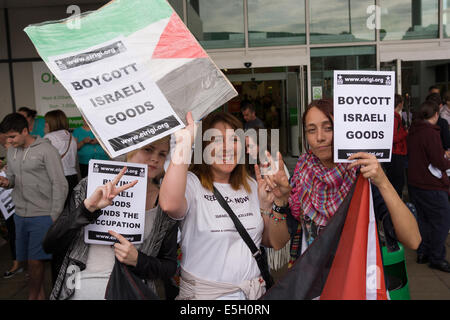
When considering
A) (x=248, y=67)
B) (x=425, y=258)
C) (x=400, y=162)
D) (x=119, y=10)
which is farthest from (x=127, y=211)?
(x=248, y=67)

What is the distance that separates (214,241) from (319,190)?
63 centimetres

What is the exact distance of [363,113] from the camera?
6.75 ft

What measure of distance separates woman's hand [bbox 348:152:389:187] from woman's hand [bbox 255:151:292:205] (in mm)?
381

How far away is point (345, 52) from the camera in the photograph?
866 centimetres

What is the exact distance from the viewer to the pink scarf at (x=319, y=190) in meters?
2.25

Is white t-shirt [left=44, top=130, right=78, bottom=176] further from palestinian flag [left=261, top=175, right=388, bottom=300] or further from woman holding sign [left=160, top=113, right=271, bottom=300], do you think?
palestinian flag [left=261, top=175, right=388, bottom=300]

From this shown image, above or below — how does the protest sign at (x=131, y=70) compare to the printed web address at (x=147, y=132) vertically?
above

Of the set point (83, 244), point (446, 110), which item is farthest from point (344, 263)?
point (446, 110)

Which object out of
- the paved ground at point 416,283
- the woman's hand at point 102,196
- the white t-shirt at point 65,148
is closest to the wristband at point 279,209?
the woman's hand at point 102,196

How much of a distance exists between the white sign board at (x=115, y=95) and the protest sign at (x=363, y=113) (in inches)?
30.5

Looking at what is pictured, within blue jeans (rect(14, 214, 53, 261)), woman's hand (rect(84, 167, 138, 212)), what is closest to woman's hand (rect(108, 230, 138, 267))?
woman's hand (rect(84, 167, 138, 212))

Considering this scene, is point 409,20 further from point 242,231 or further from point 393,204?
point 242,231

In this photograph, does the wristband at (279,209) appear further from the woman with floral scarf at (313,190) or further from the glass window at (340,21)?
the glass window at (340,21)
